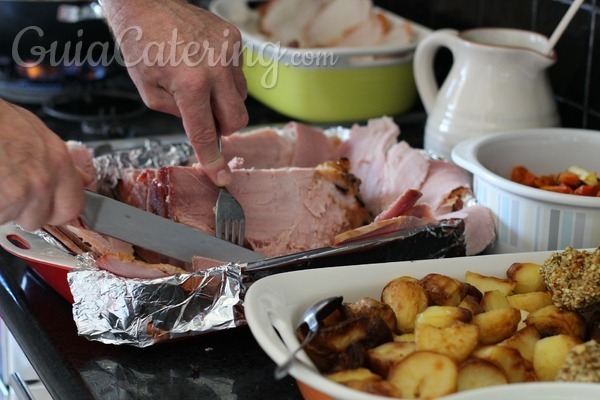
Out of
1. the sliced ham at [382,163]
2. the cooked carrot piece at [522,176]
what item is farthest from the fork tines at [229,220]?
the cooked carrot piece at [522,176]

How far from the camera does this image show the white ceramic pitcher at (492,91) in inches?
60.8

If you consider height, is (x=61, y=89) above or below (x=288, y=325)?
below

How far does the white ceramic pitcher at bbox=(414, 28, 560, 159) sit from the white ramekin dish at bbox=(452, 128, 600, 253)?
13cm

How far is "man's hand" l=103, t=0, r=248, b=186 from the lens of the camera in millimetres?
1244

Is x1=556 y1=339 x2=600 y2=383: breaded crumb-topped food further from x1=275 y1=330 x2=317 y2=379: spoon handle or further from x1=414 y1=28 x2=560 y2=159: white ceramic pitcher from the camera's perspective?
x1=414 y1=28 x2=560 y2=159: white ceramic pitcher

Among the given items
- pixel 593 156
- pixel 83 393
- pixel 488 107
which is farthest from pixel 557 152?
pixel 83 393

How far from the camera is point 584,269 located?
39.2 inches

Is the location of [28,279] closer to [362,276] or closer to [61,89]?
[362,276]

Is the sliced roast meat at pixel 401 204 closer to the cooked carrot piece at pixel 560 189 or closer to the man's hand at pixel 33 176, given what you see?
the cooked carrot piece at pixel 560 189

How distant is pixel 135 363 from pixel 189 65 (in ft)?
1.33

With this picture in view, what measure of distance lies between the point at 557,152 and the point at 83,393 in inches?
31.9

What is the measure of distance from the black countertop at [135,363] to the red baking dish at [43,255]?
0.04m

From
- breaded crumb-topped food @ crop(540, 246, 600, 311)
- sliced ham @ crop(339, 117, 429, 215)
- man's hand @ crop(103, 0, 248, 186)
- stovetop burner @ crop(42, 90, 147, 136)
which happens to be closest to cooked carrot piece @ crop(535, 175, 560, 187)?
sliced ham @ crop(339, 117, 429, 215)

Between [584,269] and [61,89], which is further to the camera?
[61,89]
